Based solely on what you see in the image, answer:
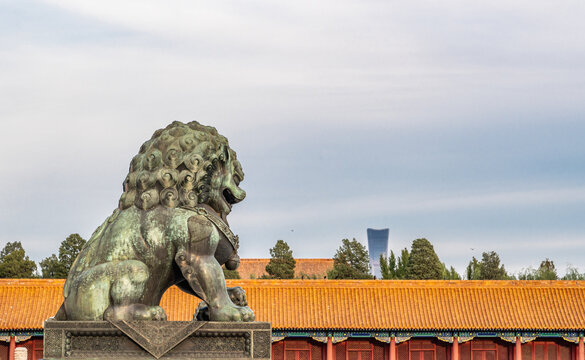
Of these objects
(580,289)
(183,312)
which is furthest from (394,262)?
(183,312)

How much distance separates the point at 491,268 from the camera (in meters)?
61.4

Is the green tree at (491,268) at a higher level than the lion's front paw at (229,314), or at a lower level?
higher

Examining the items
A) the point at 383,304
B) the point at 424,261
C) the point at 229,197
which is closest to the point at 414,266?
the point at 424,261

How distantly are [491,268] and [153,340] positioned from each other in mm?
54698

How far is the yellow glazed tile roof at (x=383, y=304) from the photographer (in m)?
41.2

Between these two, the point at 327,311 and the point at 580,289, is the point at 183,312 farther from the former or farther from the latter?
the point at 580,289

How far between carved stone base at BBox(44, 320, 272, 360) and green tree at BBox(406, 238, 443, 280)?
50.7m

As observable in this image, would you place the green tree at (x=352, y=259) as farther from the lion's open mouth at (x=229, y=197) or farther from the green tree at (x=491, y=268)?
the lion's open mouth at (x=229, y=197)

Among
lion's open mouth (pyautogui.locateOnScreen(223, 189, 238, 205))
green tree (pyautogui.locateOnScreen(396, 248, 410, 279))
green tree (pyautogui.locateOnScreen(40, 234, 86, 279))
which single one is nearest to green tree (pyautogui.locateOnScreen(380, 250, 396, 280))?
green tree (pyautogui.locateOnScreen(396, 248, 410, 279))

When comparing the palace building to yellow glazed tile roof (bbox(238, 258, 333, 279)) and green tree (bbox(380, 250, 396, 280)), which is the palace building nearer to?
green tree (bbox(380, 250, 396, 280))

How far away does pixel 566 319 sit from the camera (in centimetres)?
4178

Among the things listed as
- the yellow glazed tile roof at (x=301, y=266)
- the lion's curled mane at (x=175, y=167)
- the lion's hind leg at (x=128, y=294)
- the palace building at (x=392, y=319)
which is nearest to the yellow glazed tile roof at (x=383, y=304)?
the palace building at (x=392, y=319)

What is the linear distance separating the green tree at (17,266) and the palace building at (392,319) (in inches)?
462

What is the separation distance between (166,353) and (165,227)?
980 millimetres
